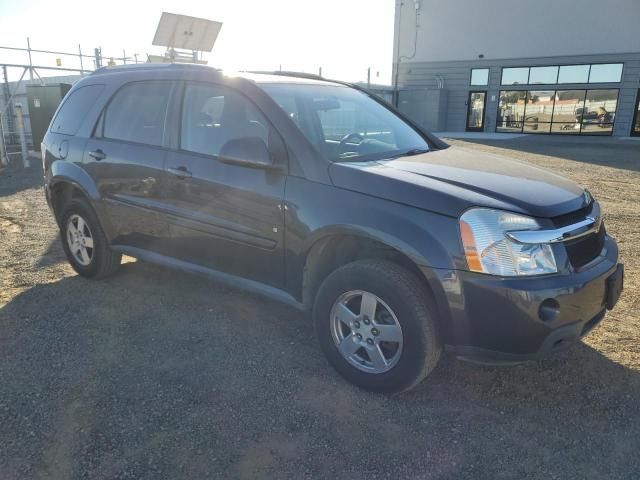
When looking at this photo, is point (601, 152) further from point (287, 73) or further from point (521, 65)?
point (287, 73)

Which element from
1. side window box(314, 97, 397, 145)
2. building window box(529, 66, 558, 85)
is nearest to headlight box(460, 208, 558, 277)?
side window box(314, 97, 397, 145)

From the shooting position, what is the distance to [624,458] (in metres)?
2.41

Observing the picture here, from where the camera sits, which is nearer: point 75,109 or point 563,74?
point 75,109

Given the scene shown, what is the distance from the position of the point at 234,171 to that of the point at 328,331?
118cm

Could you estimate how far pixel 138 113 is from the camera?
157 inches

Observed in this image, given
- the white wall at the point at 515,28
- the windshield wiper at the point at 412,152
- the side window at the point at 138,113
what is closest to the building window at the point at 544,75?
the white wall at the point at 515,28

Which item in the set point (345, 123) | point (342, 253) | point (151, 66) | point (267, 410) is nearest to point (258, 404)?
point (267, 410)

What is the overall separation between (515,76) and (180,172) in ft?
84.6

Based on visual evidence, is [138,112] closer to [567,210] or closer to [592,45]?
[567,210]

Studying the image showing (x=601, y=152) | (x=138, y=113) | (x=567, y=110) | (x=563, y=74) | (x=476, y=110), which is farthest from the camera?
(x=476, y=110)

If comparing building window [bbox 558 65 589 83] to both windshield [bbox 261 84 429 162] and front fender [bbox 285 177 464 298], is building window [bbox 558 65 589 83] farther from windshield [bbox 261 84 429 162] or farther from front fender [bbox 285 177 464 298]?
front fender [bbox 285 177 464 298]

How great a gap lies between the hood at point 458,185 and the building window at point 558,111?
2425 cm

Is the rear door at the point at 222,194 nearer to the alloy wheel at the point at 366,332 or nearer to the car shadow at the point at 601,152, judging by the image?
the alloy wheel at the point at 366,332

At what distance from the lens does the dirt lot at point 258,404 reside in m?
2.39
